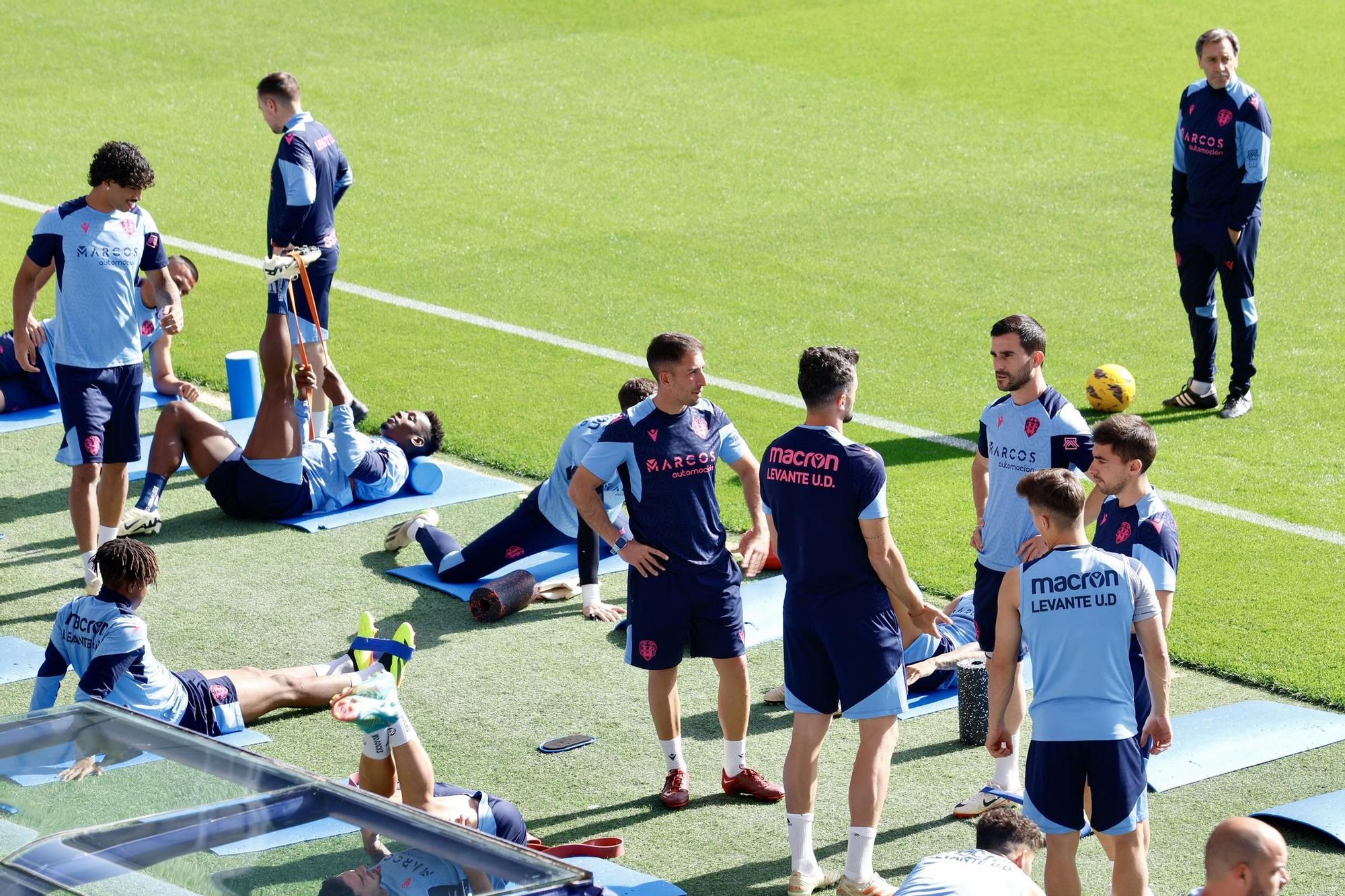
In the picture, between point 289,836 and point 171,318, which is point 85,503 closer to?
point 171,318

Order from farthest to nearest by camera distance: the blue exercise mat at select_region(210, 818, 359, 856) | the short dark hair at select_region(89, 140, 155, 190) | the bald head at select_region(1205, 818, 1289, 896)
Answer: the short dark hair at select_region(89, 140, 155, 190) < the bald head at select_region(1205, 818, 1289, 896) < the blue exercise mat at select_region(210, 818, 359, 856)

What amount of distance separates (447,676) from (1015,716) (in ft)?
10.8

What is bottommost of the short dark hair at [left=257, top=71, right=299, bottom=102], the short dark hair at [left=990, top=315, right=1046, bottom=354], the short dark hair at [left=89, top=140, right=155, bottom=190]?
the short dark hair at [left=990, top=315, right=1046, bottom=354]

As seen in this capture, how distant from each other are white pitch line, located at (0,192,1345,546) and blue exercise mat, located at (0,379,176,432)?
3.22m

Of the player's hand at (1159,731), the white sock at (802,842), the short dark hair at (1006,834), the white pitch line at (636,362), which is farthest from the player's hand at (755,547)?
the white pitch line at (636,362)

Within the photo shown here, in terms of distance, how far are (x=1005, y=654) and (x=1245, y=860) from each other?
1501 mm

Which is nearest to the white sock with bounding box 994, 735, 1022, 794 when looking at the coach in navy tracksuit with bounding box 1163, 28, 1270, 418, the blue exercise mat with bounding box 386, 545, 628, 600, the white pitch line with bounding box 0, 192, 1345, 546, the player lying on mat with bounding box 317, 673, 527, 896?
the player lying on mat with bounding box 317, 673, 527, 896

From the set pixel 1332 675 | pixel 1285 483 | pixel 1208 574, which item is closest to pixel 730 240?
pixel 1285 483

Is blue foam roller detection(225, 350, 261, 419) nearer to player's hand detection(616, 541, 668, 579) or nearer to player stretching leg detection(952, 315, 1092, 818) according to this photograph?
player's hand detection(616, 541, 668, 579)

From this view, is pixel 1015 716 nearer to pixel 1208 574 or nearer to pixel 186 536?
pixel 1208 574

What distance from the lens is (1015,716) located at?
6957 millimetres

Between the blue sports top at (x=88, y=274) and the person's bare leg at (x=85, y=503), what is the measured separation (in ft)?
1.97

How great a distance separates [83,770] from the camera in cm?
526

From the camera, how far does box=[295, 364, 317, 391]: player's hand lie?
11.3 metres
